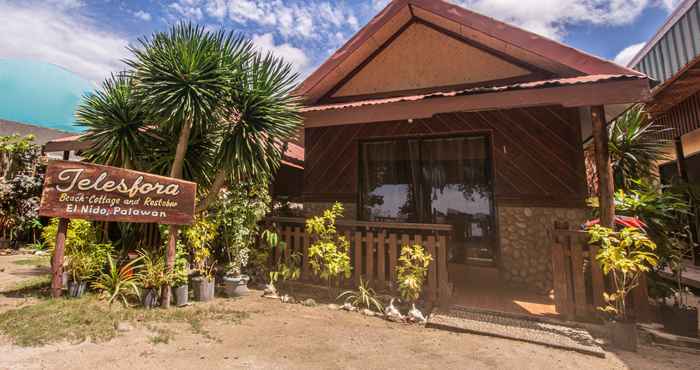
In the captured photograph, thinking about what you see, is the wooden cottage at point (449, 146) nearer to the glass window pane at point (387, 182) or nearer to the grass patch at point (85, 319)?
the glass window pane at point (387, 182)

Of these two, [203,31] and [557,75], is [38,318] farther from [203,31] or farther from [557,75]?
[557,75]

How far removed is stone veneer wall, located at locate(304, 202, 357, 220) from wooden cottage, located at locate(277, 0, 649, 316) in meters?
0.02

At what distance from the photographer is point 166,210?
4.00m

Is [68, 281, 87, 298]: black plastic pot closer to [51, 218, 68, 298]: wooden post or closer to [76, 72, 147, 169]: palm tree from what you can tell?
[51, 218, 68, 298]: wooden post

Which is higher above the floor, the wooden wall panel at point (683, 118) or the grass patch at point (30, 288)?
the wooden wall panel at point (683, 118)

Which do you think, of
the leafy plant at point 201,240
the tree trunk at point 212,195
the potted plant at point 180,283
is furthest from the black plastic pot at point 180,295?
the tree trunk at point 212,195

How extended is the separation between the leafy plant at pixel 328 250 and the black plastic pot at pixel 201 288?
150 cm

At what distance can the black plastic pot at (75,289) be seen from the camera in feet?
12.6

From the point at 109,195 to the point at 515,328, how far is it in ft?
17.5

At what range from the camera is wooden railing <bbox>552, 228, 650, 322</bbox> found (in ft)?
11.3

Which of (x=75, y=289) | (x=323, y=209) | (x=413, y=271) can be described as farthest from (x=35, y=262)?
(x=413, y=271)

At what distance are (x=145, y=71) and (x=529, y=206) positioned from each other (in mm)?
6587

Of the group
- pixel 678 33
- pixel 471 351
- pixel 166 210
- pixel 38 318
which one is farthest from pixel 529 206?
pixel 678 33

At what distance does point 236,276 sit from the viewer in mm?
4531
